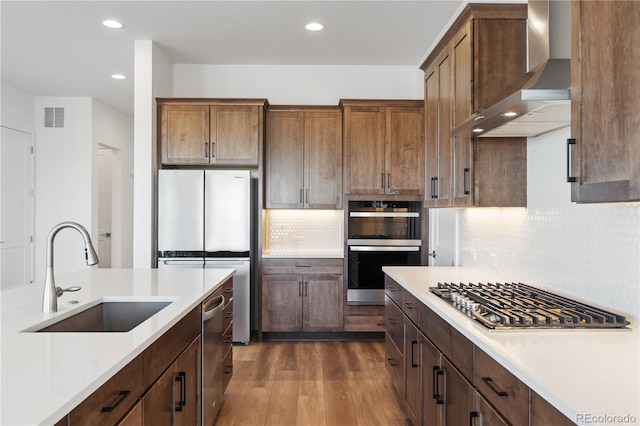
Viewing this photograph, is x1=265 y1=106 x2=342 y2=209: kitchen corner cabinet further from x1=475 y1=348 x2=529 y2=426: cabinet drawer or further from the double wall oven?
x1=475 y1=348 x2=529 y2=426: cabinet drawer

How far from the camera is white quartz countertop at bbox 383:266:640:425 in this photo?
2.95 ft

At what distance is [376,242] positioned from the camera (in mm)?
4297

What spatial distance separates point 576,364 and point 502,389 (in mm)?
233

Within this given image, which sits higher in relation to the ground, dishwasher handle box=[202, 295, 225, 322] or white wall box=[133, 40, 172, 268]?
white wall box=[133, 40, 172, 268]

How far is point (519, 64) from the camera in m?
2.38

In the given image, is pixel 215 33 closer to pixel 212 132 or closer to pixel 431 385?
pixel 212 132

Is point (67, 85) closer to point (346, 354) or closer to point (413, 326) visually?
point (346, 354)

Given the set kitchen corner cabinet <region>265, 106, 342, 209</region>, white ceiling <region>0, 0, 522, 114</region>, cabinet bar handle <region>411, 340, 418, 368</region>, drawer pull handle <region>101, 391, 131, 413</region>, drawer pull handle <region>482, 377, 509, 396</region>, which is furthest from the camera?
kitchen corner cabinet <region>265, 106, 342, 209</region>

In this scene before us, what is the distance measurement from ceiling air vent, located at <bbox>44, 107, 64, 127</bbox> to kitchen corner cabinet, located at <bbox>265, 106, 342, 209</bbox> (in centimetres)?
376

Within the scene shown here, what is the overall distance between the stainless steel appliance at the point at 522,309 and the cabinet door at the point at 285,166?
239 cm

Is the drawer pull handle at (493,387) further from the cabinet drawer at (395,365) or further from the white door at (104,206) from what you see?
the white door at (104,206)

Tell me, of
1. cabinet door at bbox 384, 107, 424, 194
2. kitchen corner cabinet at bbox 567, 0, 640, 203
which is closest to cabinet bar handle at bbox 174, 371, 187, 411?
kitchen corner cabinet at bbox 567, 0, 640, 203

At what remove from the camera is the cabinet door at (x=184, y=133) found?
4.21 m

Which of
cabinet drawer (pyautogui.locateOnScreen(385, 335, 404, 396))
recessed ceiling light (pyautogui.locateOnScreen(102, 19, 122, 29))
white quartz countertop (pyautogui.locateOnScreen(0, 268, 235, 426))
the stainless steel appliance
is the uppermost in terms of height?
recessed ceiling light (pyautogui.locateOnScreen(102, 19, 122, 29))
